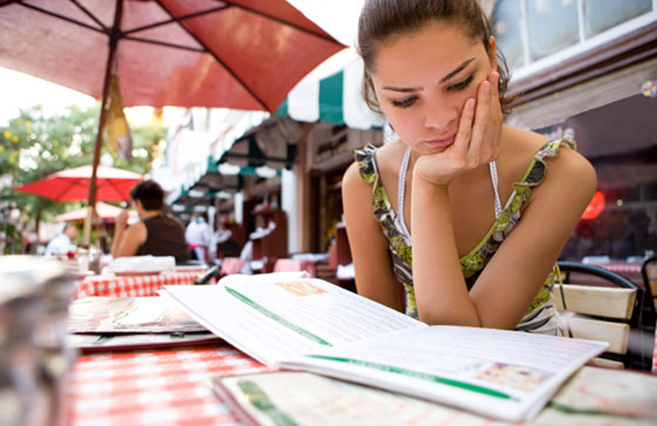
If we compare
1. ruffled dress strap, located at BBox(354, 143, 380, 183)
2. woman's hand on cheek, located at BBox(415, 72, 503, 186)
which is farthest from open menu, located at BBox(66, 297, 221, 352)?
ruffled dress strap, located at BBox(354, 143, 380, 183)

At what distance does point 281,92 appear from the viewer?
350 cm

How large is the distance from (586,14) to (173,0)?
3181 mm

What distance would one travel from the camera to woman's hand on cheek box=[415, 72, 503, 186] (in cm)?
100

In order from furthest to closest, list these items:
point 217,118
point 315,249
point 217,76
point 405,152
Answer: point 217,118, point 315,249, point 217,76, point 405,152

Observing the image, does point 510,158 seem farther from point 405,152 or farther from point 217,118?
point 217,118

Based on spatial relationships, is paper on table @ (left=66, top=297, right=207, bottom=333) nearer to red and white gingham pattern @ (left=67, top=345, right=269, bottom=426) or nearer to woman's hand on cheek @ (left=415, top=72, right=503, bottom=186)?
red and white gingham pattern @ (left=67, top=345, right=269, bottom=426)

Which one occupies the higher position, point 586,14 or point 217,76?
point 586,14

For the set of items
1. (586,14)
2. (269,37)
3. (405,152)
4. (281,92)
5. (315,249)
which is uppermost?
(586,14)

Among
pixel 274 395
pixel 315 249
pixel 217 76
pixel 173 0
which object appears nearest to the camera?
pixel 274 395

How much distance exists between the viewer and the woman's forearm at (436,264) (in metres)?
0.93

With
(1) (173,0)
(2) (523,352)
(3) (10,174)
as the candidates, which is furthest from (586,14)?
(3) (10,174)

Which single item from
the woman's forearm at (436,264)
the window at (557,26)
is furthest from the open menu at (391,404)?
the window at (557,26)

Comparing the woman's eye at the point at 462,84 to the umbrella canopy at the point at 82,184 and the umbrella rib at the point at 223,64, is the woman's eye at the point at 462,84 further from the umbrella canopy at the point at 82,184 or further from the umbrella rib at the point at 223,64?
the umbrella canopy at the point at 82,184

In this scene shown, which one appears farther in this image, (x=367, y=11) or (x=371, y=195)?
(x=371, y=195)
